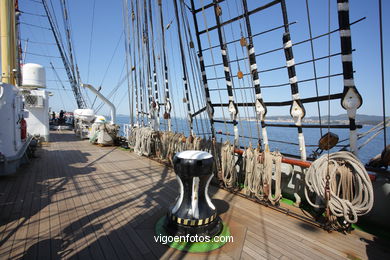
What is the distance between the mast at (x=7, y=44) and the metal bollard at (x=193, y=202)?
6.75 metres

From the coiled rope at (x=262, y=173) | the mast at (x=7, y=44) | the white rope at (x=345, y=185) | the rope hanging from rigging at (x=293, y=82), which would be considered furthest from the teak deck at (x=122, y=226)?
the mast at (x=7, y=44)

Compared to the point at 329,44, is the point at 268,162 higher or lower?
lower

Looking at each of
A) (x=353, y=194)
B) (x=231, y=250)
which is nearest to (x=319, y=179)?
(x=353, y=194)

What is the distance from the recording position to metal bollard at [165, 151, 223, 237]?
8.50 feet

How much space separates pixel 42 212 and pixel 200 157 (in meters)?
2.51

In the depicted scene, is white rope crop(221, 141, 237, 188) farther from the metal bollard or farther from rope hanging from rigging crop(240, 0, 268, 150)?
the metal bollard

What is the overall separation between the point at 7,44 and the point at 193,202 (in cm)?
746

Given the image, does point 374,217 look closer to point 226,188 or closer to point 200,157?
point 226,188

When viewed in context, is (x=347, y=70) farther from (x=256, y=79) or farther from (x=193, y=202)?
(x=193, y=202)

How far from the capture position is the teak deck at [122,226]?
7.73 feet

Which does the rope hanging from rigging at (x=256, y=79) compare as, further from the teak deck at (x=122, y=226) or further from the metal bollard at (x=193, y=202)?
the metal bollard at (x=193, y=202)

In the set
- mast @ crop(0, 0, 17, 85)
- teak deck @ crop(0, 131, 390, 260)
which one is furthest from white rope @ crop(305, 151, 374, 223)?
mast @ crop(0, 0, 17, 85)

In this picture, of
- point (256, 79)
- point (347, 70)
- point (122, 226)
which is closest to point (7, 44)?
point (122, 226)

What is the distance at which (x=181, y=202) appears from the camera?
2760 mm
